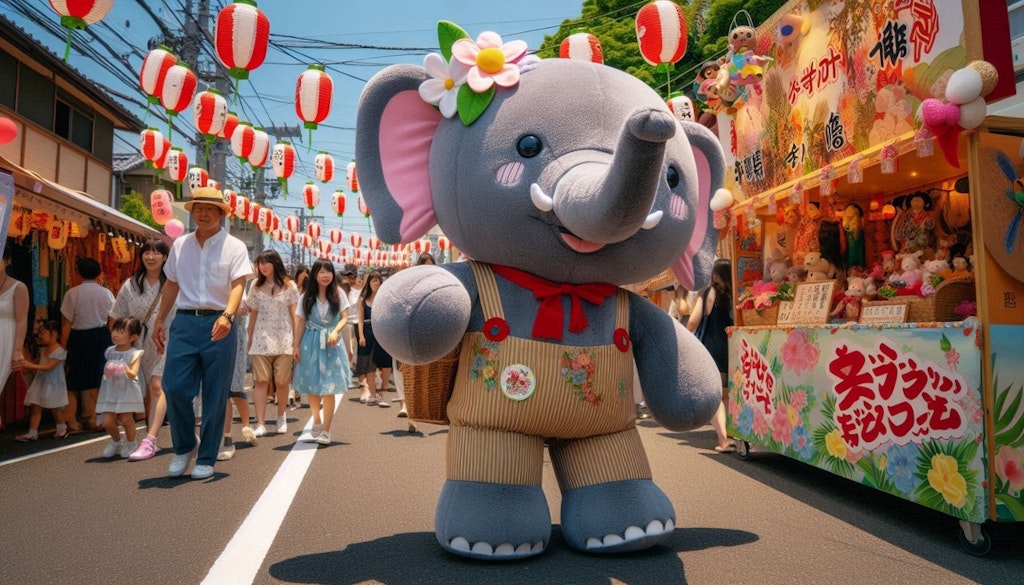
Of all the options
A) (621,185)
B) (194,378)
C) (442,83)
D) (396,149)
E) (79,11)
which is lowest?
(194,378)

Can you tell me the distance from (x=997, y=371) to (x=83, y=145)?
1944cm

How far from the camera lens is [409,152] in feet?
11.5

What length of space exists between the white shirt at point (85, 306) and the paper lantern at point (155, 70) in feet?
10.6

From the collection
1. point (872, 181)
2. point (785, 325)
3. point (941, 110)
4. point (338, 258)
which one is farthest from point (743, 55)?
point (338, 258)

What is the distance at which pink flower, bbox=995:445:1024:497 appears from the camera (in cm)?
335

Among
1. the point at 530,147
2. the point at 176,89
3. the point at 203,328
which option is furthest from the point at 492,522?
the point at 176,89

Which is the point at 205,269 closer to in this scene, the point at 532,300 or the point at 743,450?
the point at 532,300

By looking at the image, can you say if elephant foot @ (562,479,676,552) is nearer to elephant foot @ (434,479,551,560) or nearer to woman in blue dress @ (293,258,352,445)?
elephant foot @ (434,479,551,560)

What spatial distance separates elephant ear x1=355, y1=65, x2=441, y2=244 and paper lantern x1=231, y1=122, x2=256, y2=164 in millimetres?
10188

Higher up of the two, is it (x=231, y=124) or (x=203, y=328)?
(x=231, y=124)

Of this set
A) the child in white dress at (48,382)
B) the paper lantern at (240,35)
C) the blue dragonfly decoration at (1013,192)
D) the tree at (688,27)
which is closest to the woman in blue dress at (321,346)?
the child in white dress at (48,382)

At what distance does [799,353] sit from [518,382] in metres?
2.79

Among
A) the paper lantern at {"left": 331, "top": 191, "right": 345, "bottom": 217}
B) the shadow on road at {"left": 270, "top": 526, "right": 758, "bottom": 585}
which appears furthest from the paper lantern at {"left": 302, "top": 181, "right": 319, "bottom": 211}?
the shadow on road at {"left": 270, "top": 526, "right": 758, "bottom": 585}

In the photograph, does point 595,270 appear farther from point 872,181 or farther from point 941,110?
point 872,181
